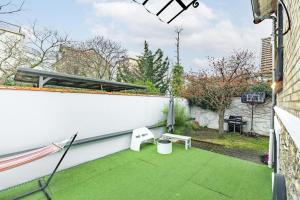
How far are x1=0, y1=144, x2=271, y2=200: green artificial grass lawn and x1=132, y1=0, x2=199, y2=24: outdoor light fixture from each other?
3540 mm

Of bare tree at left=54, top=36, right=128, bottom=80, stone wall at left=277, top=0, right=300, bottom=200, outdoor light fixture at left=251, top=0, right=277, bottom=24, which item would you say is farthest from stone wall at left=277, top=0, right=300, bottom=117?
bare tree at left=54, top=36, right=128, bottom=80

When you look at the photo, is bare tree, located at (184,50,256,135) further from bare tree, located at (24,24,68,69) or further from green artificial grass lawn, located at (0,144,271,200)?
bare tree, located at (24,24,68,69)

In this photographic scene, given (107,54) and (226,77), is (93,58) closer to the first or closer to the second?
(107,54)

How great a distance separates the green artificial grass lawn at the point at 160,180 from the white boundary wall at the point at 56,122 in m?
0.36

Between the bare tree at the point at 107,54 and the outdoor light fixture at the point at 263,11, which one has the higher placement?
the bare tree at the point at 107,54

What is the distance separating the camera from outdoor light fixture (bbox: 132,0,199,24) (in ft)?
7.21

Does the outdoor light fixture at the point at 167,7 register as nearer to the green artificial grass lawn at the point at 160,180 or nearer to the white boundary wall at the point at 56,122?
the green artificial grass lawn at the point at 160,180

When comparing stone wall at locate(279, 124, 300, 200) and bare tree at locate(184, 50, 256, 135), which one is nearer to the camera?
stone wall at locate(279, 124, 300, 200)

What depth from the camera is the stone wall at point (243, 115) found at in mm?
10570

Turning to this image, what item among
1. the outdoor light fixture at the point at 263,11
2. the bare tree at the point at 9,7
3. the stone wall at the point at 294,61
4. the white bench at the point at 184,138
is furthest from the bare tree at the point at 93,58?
the stone wall at the point at 294,61

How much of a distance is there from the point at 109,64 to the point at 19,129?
15461 millimetres

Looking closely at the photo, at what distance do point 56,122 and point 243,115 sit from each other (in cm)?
1058

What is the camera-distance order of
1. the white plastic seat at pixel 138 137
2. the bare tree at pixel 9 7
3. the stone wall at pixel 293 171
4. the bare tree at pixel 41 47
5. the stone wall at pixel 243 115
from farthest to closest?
the bare tree at pixel 41 47 → the bare tree at pixel 9 7 → the stone wall at pixel 243 115 → the white plastic seat at pixel 138 137 → the stone wall at pixel 293 171

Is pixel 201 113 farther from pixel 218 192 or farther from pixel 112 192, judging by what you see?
pixel 112 192
